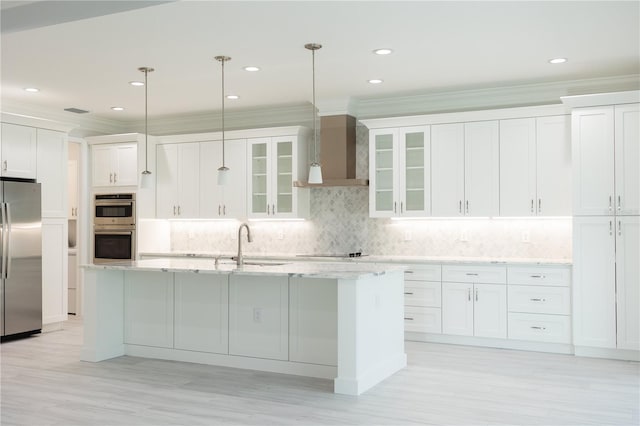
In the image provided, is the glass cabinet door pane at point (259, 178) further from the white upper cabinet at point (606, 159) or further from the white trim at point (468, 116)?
the white upper cabinet at point (606, 159)

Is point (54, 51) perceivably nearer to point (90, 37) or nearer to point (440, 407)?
point (90, 37)

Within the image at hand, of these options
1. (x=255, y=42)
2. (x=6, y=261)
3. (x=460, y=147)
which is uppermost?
(x=255, y=42)

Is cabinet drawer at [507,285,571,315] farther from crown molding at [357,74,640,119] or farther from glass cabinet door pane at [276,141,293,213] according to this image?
glass cabinet door pane at [276,141,293,213]

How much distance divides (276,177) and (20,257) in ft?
9.51

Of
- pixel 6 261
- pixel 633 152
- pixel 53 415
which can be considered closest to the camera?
pixel 53 415

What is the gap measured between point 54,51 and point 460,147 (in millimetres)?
3966

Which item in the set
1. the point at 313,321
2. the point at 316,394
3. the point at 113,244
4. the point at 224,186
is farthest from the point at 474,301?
the point at 113,244

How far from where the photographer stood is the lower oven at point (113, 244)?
25.8ft

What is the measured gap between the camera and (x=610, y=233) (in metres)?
5.60

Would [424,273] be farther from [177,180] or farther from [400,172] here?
[177,180]

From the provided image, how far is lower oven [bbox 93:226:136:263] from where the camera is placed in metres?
7.87

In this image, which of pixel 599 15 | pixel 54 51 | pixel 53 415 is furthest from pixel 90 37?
pixel 599 15

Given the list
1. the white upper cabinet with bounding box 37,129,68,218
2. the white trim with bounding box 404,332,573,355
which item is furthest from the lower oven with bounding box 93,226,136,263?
the white trim with bounding box 404,332,573,355

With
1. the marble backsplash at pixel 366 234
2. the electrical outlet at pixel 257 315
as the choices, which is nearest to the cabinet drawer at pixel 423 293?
the marble backsplash at pixel 366 234
